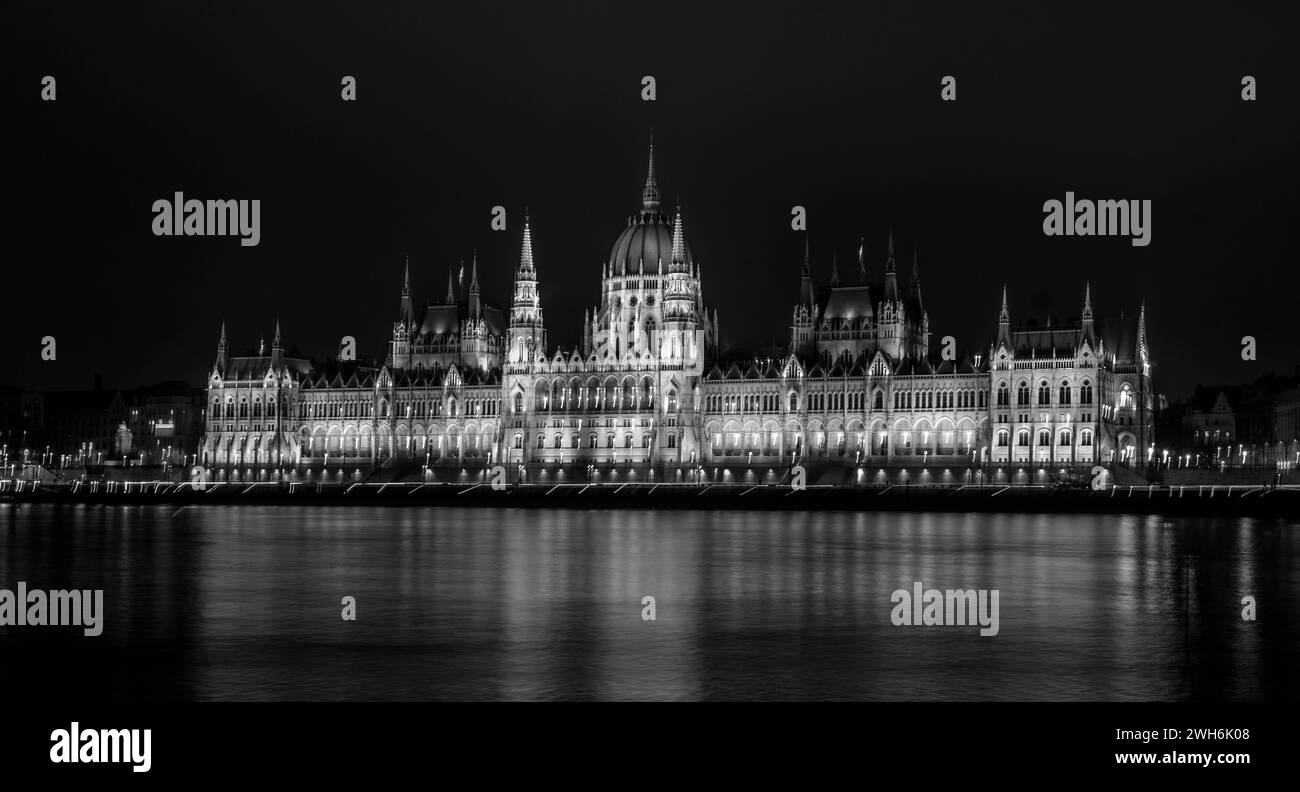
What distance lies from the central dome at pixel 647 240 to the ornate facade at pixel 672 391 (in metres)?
0.19

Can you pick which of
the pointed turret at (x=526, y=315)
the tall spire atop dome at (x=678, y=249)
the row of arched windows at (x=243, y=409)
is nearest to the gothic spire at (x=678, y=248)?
the tall spire atop dome at (x=678, y=249)

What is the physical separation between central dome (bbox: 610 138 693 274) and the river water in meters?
74.4

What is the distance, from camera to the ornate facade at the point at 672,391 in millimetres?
112062

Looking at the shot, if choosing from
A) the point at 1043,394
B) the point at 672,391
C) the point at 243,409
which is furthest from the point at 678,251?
the point at 243,409

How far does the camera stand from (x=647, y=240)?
136375 millimetres

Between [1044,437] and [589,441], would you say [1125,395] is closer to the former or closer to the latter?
[1044,437]

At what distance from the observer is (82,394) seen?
198 meters

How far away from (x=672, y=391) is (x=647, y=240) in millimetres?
19597

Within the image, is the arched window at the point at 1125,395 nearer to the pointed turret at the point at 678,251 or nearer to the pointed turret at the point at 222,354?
the pointed turret at the point at 678,251

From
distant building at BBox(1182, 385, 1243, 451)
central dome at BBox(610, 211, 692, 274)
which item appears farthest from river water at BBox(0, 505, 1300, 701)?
distant building at BBox(1182, 385, 1243, 451)

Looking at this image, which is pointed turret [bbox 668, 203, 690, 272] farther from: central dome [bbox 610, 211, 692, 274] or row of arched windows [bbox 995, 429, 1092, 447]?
row of arched windows [bbox 995, 429, 1092, 447]

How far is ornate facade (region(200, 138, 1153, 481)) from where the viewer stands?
4412 inches
